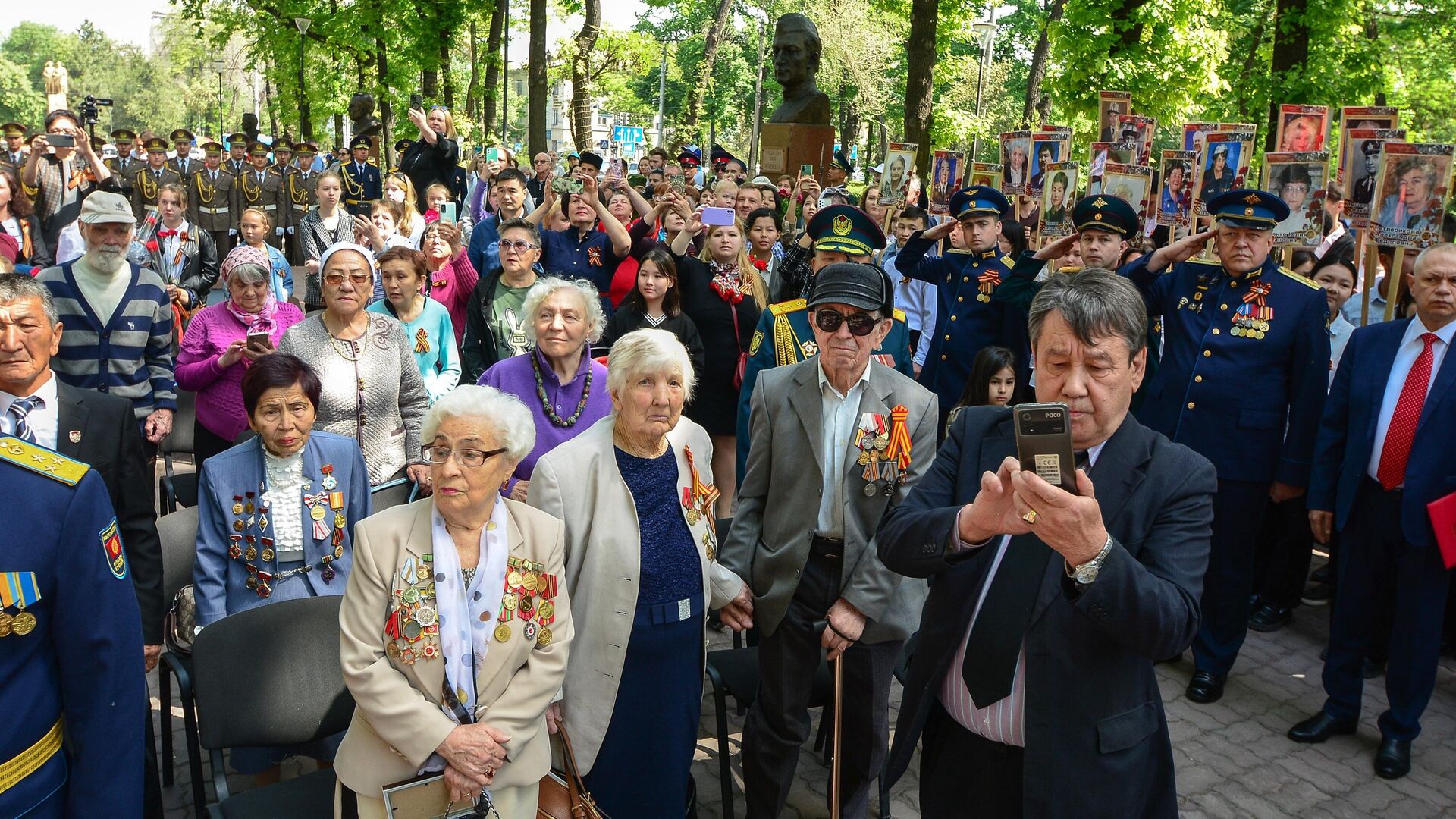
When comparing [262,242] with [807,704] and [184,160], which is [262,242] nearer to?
[807,704]

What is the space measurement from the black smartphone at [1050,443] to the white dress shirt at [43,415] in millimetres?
3358

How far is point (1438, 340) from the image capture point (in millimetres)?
4605

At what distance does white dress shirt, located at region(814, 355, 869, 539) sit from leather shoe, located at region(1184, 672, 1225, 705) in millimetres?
2773

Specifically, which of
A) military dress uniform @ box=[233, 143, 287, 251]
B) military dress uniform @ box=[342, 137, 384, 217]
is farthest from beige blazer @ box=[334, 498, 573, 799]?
military dress uniform @ box=[233, 143, 287, 251]

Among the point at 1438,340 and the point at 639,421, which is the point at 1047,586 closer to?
the point at 639,421

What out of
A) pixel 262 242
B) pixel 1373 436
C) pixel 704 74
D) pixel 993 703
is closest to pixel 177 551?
pixel 993 703

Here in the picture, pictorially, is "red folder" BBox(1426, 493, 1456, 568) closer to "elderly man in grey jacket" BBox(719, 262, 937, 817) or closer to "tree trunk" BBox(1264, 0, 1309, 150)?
"elderly man in grey jacket" BBox(719, 262, 937, 817)

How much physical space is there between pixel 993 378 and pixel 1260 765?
6.92 ft

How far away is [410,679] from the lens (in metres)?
2.92

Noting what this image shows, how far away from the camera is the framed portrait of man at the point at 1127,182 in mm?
7758

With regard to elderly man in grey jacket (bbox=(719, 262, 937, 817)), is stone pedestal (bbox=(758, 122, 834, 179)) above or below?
above

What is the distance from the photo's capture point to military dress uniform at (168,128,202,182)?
18.9 m

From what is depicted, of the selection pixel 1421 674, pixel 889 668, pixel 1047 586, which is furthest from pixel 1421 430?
pixel 1047 586

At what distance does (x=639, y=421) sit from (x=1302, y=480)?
340cm
